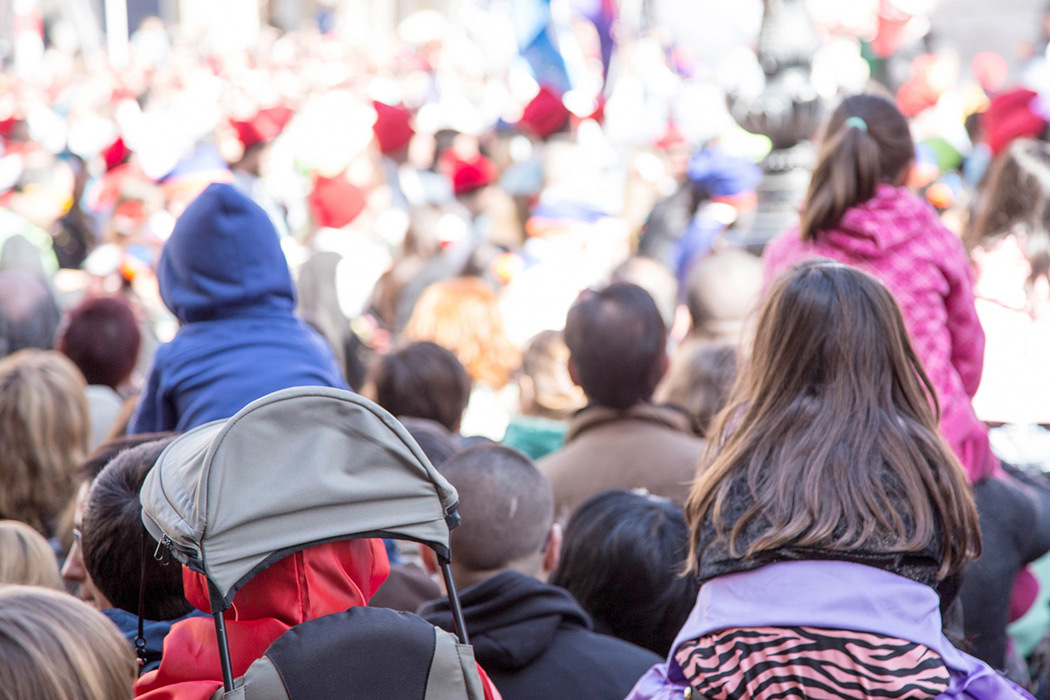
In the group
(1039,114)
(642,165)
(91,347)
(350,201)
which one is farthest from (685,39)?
(91,347)

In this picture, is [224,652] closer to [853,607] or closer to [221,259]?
[853,607]

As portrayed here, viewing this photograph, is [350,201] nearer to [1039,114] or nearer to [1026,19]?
[1039,114]

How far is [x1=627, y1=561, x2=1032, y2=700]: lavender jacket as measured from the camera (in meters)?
1.90

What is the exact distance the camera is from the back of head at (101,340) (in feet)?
14.8

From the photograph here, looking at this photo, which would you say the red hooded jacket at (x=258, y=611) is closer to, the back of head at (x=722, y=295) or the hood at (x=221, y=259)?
Result: the hood at (x=221, y=259)

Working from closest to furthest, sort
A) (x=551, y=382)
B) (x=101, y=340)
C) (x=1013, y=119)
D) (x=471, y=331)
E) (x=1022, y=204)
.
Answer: (x=1022, y=204) → (x=551, y=382) → (x=101, y=340) → (x=471, y=331) → (x=1013, y=119)

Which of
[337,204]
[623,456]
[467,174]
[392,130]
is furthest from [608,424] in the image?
[392,130]

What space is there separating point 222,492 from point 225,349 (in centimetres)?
157

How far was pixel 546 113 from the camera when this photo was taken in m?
9.62

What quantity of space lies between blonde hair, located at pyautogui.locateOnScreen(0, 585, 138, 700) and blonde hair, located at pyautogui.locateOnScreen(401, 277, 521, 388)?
304 cm

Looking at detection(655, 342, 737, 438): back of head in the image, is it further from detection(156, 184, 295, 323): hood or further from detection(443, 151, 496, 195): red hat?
detection(443, 151, 496, 195): red hat

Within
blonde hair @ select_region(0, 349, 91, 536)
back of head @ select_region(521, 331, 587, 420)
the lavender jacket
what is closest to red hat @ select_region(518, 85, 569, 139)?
back of head @ select_region(521, 331, 587, 420)

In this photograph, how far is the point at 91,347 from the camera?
14.8 feet

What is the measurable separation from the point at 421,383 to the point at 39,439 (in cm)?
120
